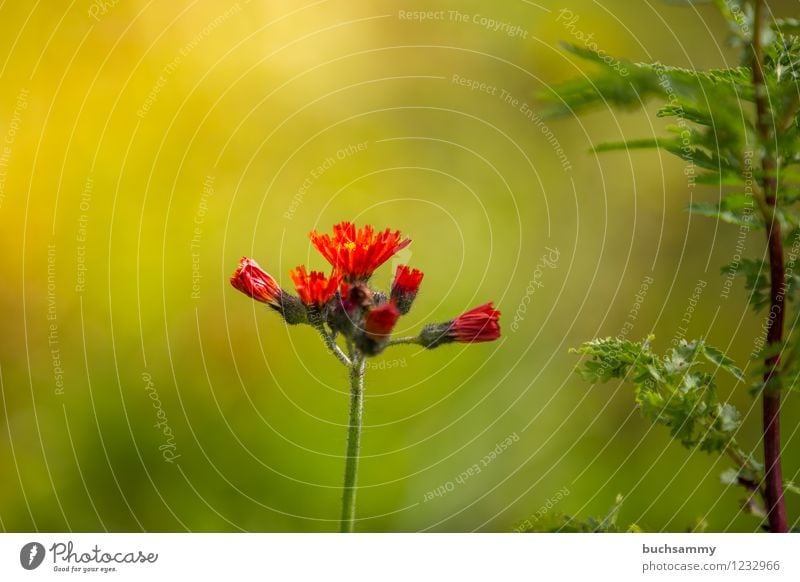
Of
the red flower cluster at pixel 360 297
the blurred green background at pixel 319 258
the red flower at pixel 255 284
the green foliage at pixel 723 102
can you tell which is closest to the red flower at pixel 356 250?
the red flower cluster at pixel 360 297

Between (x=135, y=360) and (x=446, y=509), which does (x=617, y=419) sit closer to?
(x=446, y=509)

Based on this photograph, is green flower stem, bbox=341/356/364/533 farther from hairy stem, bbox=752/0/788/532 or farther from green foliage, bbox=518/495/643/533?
hairy stem, bbox=752/0/788/532

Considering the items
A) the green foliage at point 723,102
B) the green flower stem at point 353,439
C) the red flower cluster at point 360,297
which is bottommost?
the green flower stem at point 353,439

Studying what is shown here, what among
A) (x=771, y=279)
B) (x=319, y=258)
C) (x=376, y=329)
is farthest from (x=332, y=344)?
(x=319, y=258)

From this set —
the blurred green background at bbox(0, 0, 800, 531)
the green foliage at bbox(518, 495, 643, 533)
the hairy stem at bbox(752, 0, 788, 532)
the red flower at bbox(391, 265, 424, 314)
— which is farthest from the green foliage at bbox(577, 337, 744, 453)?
the blurred green background at bbox(0, 0, 800, 531)

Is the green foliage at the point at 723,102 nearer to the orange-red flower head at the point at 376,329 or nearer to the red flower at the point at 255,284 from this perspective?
the orange-red flower head at the point at 376,329

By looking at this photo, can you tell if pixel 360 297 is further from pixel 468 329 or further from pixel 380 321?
pixel 468 329

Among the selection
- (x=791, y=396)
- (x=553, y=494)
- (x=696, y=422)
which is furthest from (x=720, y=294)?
(x=696, y=422)
